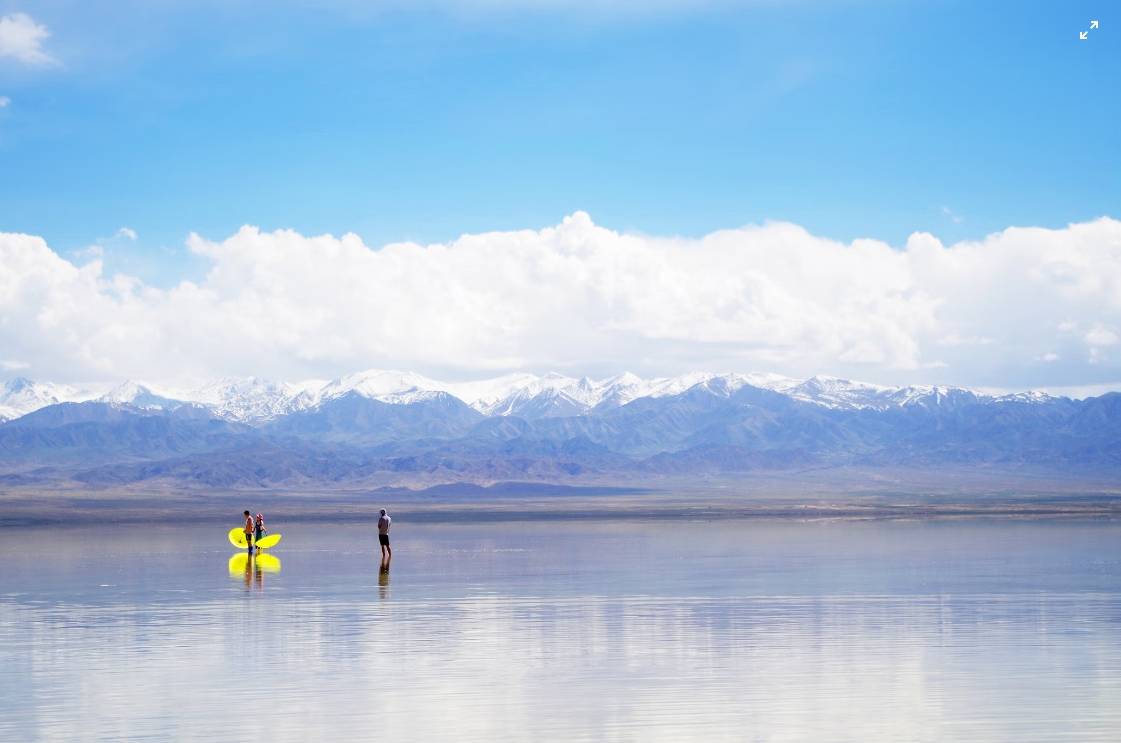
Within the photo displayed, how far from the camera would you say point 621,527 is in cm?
8344

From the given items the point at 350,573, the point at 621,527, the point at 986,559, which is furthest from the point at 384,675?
the point at 621,527

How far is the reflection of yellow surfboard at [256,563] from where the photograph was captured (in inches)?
1636

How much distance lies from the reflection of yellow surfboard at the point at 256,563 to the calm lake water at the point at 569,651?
35 centimetres

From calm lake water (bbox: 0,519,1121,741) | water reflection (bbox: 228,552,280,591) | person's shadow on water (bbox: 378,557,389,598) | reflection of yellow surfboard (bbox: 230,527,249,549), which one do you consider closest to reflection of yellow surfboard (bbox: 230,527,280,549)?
reflection of yellow surfboard (bbox: 230,527,249,549)

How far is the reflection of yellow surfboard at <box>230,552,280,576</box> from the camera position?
136 ft

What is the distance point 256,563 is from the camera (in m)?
45.2

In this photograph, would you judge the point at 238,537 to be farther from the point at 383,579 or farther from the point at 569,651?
the point at 569,651

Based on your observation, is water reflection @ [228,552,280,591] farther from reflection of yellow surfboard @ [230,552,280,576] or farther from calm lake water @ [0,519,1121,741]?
calm lake water @ [0,519,1121,741]

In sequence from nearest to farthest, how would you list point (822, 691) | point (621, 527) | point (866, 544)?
point (822, 691), point (866, 544), point (621, 527)

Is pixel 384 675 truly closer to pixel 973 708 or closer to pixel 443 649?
pixel 443 649

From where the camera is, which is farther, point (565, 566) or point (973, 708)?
point (565, 566)

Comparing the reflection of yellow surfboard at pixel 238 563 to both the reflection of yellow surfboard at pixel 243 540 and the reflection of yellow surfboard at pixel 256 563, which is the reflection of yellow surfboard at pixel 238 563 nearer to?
the reflection of yellow surfboard at pixel 256 563

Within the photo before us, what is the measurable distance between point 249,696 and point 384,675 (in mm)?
2268

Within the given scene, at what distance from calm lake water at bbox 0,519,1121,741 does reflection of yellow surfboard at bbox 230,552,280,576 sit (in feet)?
1.14
